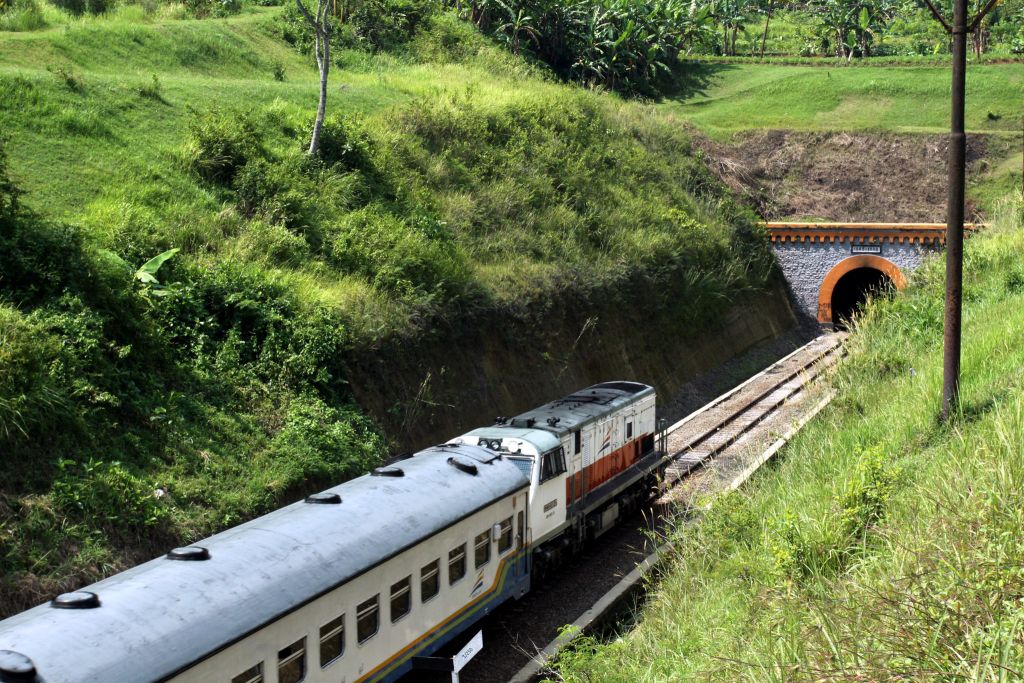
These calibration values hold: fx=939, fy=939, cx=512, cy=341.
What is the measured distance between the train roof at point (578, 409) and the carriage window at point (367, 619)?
619cm

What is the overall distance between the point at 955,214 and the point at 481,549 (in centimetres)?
860

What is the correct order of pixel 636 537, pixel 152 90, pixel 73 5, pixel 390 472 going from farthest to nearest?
1. pixel 73 5
2. pixel 152 90
3. pixel 636 537
4. pixel 390 472

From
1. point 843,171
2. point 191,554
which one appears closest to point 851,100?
point 843,171

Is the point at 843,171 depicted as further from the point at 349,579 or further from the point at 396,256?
the point at 349,579

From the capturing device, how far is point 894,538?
350 inches

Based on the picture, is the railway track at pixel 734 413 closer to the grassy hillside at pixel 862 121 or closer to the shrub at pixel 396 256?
the shrub at pixel 396 256

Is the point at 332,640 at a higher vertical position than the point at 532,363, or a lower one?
higher

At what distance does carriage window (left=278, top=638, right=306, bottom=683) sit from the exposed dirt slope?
39.7 m

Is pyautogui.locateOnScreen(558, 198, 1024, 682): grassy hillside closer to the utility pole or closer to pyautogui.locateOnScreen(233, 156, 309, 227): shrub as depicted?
the utility pole

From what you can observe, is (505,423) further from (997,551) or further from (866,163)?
(866,163)

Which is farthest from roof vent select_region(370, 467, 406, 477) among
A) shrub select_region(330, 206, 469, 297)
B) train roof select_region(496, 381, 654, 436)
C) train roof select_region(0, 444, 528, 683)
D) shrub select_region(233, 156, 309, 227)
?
shrub select_region(233, 156, 309, 227)

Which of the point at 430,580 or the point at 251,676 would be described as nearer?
the point at 251,676

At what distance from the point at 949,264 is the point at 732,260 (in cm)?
2507

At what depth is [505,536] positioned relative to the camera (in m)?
14.5
